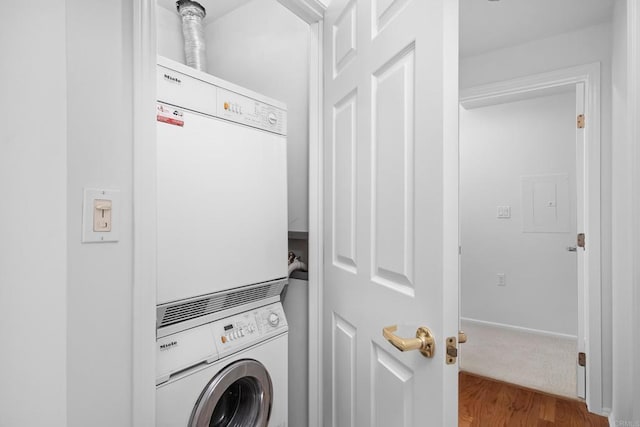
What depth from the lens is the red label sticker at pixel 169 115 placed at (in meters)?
1.06

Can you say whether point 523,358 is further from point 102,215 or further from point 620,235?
point 102,215

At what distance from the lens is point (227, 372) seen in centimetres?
123

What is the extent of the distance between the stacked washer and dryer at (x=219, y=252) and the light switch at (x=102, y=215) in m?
0.28

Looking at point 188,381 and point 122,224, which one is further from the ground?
point 122,224

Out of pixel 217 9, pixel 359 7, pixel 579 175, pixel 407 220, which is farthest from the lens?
pixel 579 175

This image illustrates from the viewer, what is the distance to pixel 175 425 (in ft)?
3.57

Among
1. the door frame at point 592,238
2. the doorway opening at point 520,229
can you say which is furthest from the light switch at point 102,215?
the doorway opening at point 520,229

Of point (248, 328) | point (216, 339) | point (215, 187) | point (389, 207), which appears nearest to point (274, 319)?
point (248, 328)

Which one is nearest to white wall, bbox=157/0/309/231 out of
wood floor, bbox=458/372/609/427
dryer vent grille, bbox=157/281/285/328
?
dryer vent grille, bbox=157/281/285/328

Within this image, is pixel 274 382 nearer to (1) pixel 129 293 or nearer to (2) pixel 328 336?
(2) pixel 328 336

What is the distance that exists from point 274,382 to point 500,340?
2.67 metres

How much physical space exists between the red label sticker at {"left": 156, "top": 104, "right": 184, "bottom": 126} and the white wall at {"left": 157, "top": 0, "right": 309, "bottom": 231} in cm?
70

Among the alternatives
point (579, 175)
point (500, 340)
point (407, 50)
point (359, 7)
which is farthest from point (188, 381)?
point (500, 340)

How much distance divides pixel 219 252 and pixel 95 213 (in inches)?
20.6
